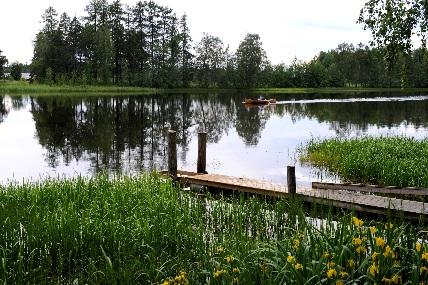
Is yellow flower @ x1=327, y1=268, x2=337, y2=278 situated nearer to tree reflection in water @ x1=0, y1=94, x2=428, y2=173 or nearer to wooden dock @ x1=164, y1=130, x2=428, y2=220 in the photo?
wooden dock @ x1=164, y1=130, x2=428, y2=220

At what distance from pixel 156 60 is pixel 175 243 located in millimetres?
111865

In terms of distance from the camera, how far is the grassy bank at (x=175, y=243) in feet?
20.7

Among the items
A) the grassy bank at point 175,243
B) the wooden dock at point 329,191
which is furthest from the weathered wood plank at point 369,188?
the grassy bank at point 175,243

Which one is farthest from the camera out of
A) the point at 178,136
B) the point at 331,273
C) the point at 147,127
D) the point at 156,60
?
the point at 156,60

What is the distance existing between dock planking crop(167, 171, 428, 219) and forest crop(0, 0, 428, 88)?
3520 inches

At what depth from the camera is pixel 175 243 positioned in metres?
10.5

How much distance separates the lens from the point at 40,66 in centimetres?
10869

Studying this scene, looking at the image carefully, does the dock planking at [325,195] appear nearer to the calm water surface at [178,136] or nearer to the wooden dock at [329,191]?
the wooden dock at [329,191]

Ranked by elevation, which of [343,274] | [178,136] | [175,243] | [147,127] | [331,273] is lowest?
[178,136]

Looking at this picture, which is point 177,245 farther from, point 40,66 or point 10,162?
point 40,66

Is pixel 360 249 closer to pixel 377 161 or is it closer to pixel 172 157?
pixel 172 157

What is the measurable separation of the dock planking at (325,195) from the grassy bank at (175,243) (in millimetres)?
1819

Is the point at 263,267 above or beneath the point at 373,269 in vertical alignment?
beneath

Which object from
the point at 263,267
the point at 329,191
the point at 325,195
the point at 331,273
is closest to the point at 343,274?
the point at 331,273
